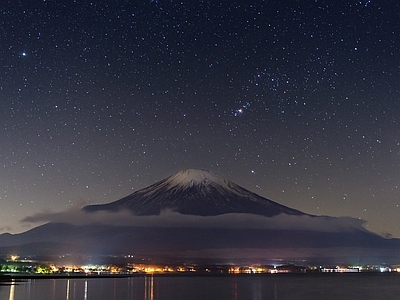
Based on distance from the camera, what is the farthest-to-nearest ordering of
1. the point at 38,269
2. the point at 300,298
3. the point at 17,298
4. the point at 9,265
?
the point at 38,269 < the point at 9,265 < the point at 300,298 < the point at 17,298

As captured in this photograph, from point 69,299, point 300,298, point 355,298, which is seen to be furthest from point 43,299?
point 355,298

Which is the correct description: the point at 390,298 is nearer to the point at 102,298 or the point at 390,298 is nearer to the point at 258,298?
the point at 258,298

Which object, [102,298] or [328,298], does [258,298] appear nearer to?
[328,298]

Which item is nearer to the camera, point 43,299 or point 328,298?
point 43,299

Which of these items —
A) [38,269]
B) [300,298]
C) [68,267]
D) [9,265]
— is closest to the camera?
[300,298]

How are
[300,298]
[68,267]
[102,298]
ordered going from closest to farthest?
[102,298], [300,298], [68,267]

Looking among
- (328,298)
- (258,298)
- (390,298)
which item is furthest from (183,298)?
(390,298)

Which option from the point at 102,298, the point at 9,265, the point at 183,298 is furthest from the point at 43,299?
the point at 9,265

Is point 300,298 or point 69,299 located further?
point 300,298
